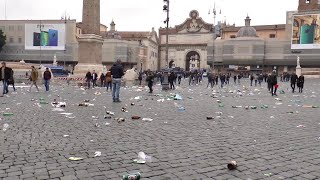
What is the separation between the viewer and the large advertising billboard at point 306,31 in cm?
7619

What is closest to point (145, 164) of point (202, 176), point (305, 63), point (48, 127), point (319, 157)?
point (202, 176)

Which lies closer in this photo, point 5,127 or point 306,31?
point 5,127

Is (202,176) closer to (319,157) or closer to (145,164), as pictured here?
(145,164)

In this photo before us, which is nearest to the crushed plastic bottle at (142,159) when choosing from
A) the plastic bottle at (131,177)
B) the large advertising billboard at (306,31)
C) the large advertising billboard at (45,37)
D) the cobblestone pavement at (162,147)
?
the cobblestone pavement at (162,147)

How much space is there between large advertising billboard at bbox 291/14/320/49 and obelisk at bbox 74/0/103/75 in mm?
53784

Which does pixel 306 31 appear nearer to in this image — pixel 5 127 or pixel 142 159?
pixel 5 127

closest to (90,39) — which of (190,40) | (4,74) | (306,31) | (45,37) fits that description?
(4,74)

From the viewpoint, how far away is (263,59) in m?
84.8

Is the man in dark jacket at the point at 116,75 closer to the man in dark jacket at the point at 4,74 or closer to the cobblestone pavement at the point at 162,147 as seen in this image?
the cobblestone pavement at the point at 162,147

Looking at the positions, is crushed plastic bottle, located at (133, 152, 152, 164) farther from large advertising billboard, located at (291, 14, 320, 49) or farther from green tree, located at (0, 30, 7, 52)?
green tree, located at (0, 30, 7, 52)

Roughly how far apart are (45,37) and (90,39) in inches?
2247

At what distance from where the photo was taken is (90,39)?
3484 centimetres

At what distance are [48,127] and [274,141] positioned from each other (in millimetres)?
4958

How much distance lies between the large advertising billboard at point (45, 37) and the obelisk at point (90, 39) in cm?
5456
